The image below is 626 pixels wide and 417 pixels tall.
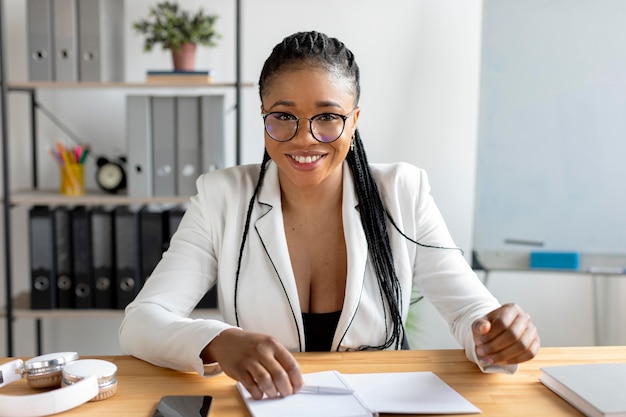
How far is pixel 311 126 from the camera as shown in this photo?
1.57 m

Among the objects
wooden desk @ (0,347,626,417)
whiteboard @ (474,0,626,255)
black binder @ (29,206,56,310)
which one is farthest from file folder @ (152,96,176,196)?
wooden desk @ (0,347,626,417)

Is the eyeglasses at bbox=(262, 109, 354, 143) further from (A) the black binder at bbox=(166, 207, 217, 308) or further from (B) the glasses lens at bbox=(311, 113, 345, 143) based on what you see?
(A) the black binder at bbox=(166, 207, 217, 308)

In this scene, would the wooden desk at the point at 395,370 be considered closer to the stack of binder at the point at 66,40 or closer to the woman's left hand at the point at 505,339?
the woman's left hand at the point at 505,339

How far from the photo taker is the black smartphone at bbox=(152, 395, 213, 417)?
1091 millimetres

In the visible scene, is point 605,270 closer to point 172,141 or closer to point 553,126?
point 553,126

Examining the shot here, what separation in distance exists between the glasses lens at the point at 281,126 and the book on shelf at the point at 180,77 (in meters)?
1.18

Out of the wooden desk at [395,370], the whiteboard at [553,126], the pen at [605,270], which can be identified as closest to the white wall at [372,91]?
the whiteboard at [553,126]

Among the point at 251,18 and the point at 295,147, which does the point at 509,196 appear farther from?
the point at 295,147

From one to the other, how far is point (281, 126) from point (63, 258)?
156 cm

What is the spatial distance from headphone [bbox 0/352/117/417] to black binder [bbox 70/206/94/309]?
156 cm

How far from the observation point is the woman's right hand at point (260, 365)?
1.14m

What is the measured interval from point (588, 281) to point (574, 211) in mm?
570

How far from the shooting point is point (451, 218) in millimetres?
3158

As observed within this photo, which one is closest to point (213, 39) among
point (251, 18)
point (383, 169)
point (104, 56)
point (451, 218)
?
point (251, 18)
